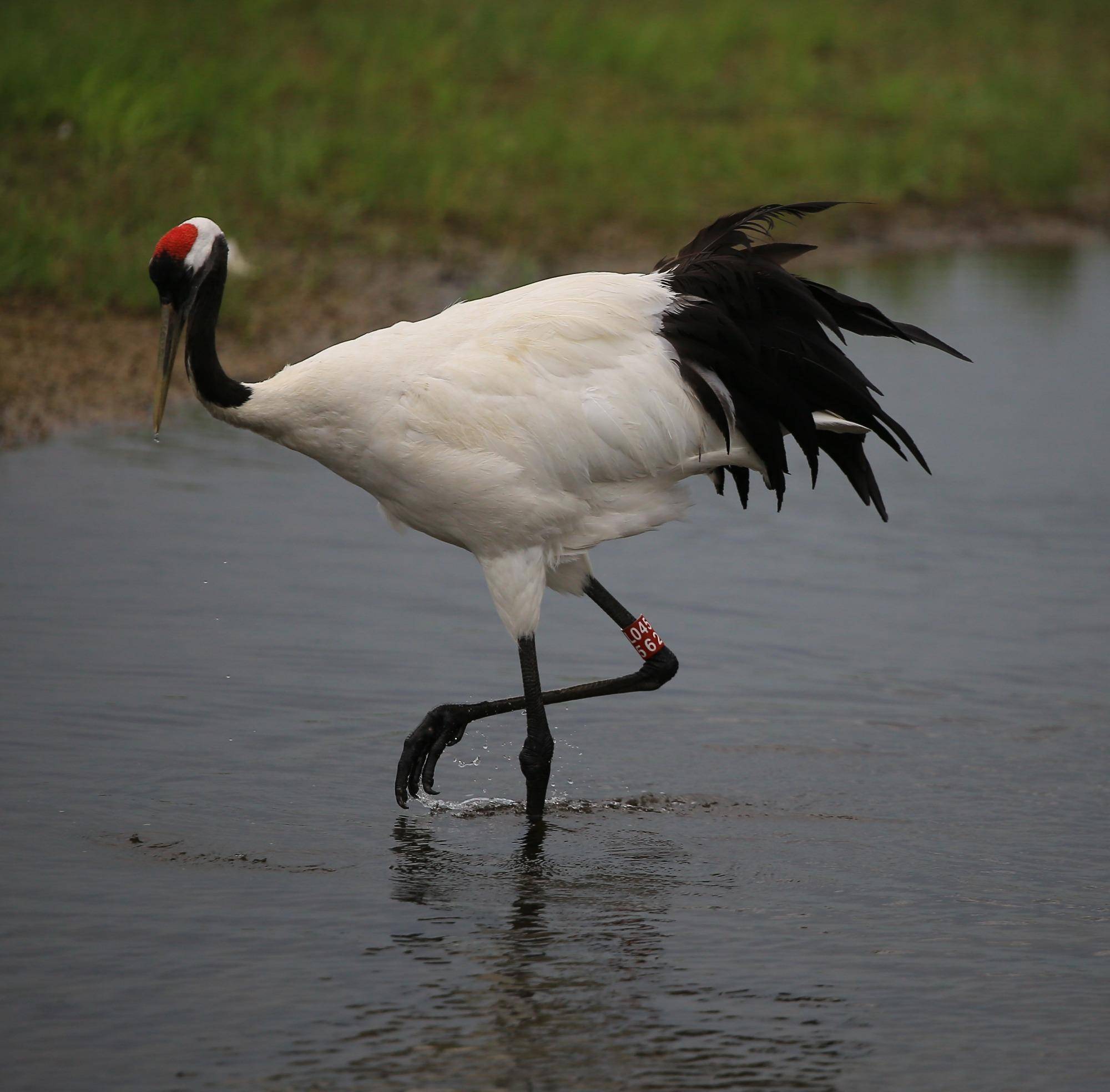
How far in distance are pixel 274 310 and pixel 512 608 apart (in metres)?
6.38

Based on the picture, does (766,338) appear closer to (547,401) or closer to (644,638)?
(547,401)

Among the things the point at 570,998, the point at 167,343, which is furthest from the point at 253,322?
the point at 570,998

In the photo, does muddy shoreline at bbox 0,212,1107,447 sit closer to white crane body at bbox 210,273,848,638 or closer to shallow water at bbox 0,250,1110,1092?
shallow water at bbox 0,250,1110,1092

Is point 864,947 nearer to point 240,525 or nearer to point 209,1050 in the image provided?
point 209,1050

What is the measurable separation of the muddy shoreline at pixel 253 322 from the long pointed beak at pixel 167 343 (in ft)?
12.7

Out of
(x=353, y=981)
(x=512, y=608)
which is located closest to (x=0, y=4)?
(x=512, y=608)

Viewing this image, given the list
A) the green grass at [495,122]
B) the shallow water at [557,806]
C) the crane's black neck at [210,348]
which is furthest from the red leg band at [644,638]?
the green grass at [495,122]

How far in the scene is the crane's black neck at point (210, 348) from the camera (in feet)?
17.4

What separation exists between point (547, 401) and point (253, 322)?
6.05m

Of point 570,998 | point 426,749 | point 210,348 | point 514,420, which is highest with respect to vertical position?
point 210,348

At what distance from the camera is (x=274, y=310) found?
11422 millimetres

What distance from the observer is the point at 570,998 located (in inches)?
168

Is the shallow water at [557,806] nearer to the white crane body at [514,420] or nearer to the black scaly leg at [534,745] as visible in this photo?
the black scaly leg at [534,745]

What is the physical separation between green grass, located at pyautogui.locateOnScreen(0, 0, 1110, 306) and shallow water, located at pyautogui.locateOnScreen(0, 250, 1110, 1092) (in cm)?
347
